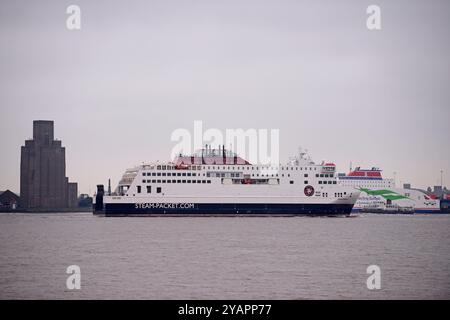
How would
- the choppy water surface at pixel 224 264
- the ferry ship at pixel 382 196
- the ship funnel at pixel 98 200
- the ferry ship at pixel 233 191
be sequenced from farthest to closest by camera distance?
the ferry ship at pixel 382 196 < the ship funnel at pixel 98 200 < the ferry ship at pixel 233 191 < the choppy water surface at pixel 224 264

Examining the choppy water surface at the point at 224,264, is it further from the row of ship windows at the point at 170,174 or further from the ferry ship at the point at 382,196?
the ferry ship at the point at 382,196

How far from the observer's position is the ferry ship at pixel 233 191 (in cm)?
7594

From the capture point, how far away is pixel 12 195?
14975 centimetres

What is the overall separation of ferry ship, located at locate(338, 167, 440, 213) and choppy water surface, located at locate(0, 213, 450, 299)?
237ft

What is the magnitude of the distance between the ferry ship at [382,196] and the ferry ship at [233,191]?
46261mm

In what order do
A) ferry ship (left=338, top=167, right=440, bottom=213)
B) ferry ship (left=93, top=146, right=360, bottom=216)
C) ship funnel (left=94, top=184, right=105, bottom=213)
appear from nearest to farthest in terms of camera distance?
ferry ship (left=93, top=146, right=360, bottom=216) → ship funnel (left=94, top=184, right=105, bottom=213) → ferry ship (left=338, top=167, right=440, bottom=213)

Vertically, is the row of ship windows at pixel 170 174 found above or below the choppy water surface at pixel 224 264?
above

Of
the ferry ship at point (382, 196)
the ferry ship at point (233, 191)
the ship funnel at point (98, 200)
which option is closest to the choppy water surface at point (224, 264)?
the ferry ship at point (233, 191)

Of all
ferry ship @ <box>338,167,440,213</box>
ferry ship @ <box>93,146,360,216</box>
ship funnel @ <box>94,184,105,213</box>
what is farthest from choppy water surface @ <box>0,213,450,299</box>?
ferry ship @ <box>338,167,440,213</box>

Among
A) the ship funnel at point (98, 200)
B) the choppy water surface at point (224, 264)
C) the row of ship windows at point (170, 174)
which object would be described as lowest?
the choppy water surface at point (224, 264)

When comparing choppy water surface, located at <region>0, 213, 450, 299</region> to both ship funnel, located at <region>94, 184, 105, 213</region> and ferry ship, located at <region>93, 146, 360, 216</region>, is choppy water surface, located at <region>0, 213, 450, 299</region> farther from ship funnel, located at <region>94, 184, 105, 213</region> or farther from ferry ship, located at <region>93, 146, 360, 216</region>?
ship funnel, located at <region>94, 184, 105, 213</region>

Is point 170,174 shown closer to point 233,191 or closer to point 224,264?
point 233,191

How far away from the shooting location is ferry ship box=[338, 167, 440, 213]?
125375 millimetres

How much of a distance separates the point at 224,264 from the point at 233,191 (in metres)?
42.5
